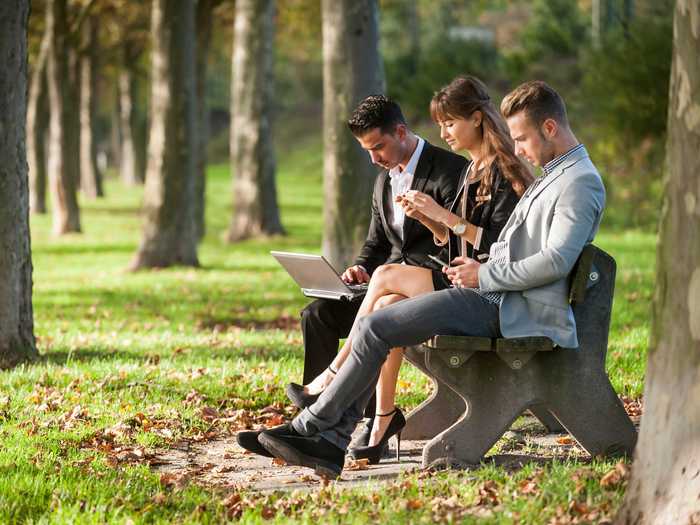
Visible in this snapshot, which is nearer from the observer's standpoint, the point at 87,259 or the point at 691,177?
the point at 691,177

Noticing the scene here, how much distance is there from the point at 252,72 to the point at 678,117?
16926 millimetres

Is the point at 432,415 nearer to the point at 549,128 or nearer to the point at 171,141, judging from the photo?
the point at 549,128

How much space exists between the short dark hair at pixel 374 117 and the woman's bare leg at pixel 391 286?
831mm

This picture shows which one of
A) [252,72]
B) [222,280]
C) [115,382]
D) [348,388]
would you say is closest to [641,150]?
[252,72]

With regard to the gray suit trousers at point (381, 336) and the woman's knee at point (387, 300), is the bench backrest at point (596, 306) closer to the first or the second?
the gray suit trousers at point (381, 336)

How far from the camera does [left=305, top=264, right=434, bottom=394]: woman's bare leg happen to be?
5801 mm

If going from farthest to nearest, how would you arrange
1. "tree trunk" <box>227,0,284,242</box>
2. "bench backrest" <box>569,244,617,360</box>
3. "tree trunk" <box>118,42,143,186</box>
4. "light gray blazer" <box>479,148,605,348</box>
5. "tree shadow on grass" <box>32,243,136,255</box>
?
"tree trunk" <box>118,42,143,186</box> < "tree shadow on grass" <box>32,243,136,255</box> < "tree trunk" <box>227,0,284,242</box> < "bench backrest" <box>569,244,617,360</box> < "light gray blazer" <box>479,148,605,348</box>

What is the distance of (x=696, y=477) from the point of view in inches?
165

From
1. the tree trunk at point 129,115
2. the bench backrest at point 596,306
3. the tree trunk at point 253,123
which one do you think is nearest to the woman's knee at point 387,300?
the bench backrest at point 596,306

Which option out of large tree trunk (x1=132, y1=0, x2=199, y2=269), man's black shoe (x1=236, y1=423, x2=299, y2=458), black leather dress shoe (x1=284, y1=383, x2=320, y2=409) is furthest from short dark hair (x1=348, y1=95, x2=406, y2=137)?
large tree trunk (x1=132, y1=0, x2=199, y2=269)

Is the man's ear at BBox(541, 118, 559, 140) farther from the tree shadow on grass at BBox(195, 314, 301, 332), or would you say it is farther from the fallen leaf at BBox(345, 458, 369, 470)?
the tree shadow on grass at BBox(195, 314, 301, 332)

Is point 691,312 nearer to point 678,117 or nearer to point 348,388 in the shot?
point 678,117

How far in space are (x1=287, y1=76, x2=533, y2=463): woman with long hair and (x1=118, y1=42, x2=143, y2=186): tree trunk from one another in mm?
33639

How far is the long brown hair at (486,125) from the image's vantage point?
593 cm
